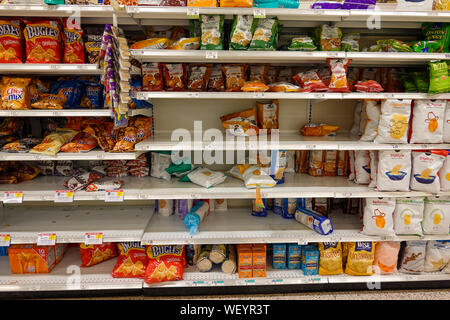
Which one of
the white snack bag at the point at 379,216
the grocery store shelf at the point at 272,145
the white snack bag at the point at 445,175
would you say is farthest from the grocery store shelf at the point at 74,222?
the white snack bag at the point at 445,175

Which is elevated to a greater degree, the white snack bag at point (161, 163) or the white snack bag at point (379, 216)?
the white snack bag at point (161, 163)

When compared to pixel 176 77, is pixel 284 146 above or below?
below

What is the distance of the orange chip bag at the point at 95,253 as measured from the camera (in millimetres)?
2332

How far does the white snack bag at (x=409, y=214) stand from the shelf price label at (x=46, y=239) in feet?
8.74

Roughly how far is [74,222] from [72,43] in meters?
1.42

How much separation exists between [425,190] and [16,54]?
321cm

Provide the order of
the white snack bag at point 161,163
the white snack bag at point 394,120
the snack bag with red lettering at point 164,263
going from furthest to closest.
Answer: the white snack bag at point 161,163 → the snack bag with red lettering at point 164,263 → the white snack bag at point 394,120

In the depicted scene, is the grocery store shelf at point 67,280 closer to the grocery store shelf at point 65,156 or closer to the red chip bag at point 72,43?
the grocery store shelf at point 65,156

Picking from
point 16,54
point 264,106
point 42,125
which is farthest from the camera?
point 42,125

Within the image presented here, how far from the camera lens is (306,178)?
2.55m

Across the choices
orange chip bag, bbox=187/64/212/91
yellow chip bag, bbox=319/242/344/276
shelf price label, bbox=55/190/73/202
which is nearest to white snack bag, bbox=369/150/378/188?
yellow chip bag, bbox=319/242/344/276
